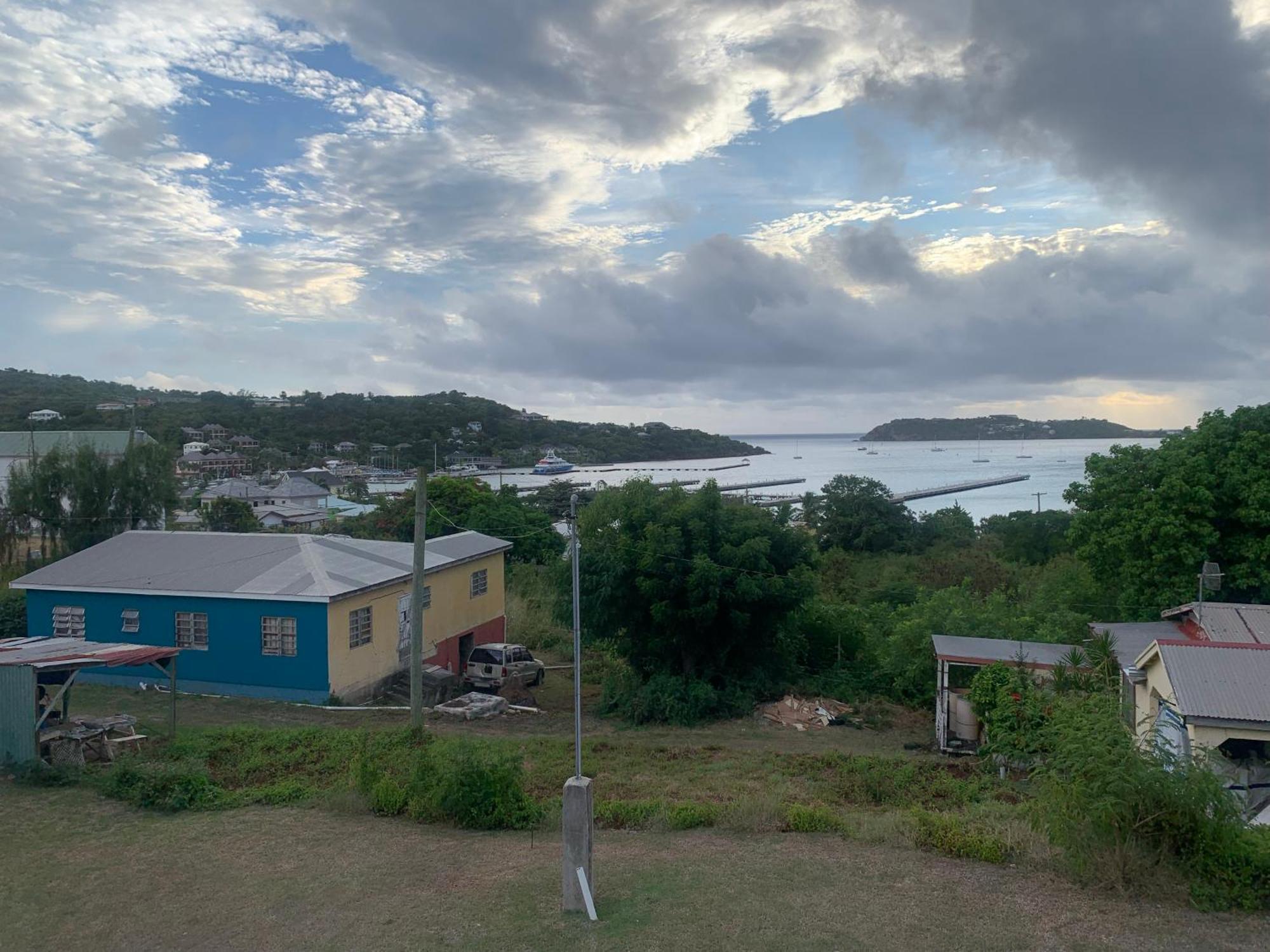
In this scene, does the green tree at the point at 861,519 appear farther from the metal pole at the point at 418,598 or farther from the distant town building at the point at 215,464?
the distant town building at the point at 215,464

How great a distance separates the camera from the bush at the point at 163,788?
10.8 m

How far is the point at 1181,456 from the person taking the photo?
20.8 meters

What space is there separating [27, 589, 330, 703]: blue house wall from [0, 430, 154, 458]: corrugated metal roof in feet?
53.6

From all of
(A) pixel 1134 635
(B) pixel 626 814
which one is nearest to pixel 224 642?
(B) pixel 626 814

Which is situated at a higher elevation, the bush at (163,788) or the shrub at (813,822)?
the shrub at (813,822)

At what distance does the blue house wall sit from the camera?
728 inches

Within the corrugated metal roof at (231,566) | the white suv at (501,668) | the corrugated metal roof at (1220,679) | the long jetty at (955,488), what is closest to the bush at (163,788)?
the corrugated metal roof at (231,566)

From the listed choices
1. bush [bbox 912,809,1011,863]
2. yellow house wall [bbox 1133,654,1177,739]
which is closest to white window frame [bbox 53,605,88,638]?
bush [bbox 912,809,1011,863]

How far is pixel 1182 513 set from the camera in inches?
794

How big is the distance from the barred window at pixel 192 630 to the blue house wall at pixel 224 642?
9 centimetres

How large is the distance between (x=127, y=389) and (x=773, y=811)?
80.3 meters

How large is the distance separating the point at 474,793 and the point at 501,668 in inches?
507

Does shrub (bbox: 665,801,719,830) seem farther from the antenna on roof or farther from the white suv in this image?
the white suv

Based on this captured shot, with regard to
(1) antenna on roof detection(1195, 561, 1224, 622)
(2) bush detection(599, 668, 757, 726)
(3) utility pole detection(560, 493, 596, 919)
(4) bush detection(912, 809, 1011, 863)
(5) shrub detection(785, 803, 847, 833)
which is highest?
(1) antenna on roof detection(1195, 561, 1224, 622)
